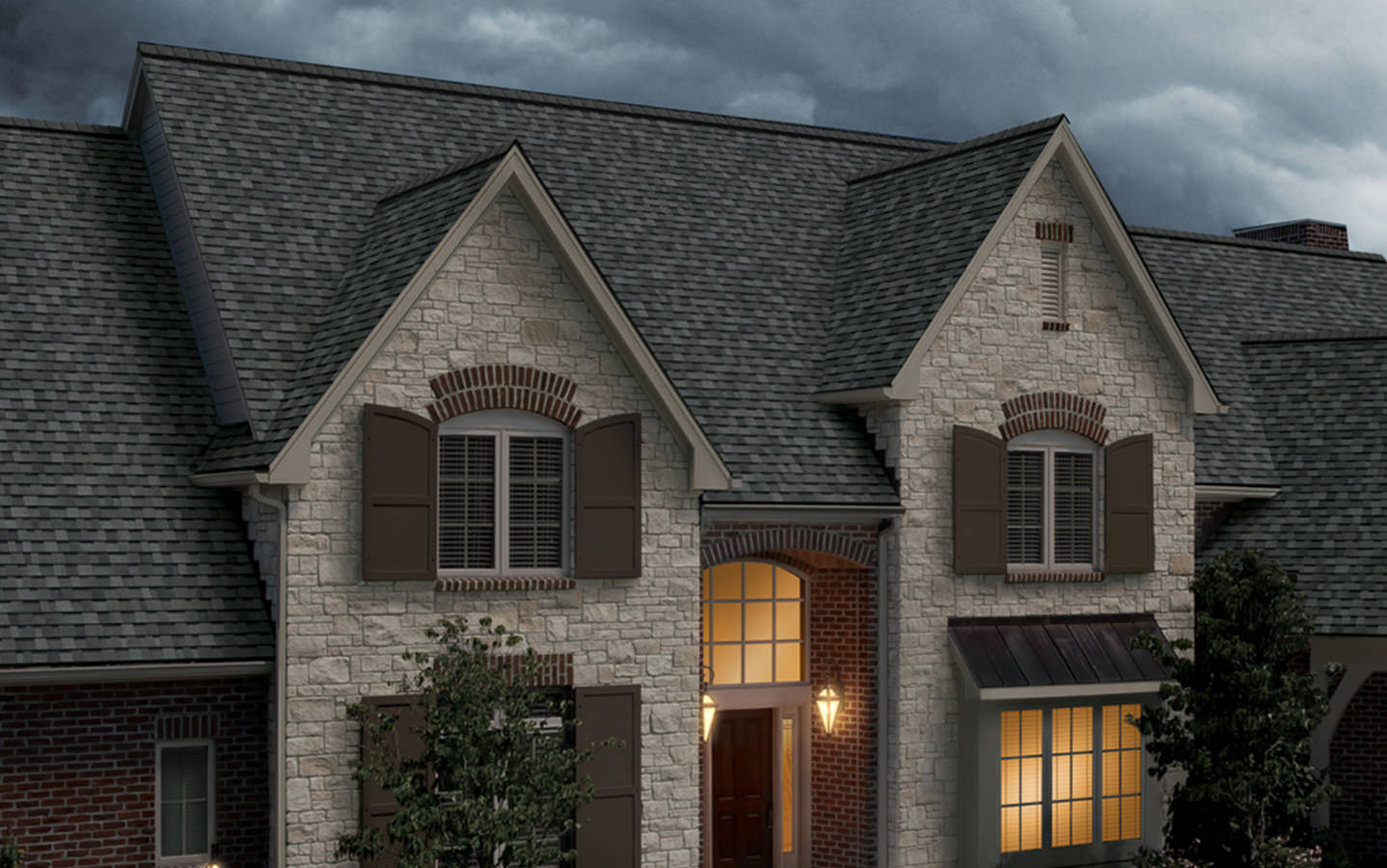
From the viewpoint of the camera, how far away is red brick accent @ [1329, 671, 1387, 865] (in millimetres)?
23125

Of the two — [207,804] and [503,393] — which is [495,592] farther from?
[207,804]

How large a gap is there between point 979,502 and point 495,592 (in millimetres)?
6375

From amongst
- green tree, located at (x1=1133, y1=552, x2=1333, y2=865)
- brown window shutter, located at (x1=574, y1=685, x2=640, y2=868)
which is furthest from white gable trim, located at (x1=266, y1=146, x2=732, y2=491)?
green tree, located at (x1=1133, y1=552, x2=1333, y2=865)

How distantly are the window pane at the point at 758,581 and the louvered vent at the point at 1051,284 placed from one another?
483 cm

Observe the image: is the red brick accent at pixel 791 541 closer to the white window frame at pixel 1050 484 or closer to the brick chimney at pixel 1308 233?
the white window frame at pixel 1050 484

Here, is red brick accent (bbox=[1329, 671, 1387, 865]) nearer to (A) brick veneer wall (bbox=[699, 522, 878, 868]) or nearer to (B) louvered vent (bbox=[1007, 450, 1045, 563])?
(B) louvered vent (bbox=[1007, 450, 1045, 563])

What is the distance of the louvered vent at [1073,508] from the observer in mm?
21750

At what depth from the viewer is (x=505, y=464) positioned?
59.4 ft

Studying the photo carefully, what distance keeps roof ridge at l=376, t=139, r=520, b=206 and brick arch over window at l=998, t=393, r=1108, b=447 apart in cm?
721

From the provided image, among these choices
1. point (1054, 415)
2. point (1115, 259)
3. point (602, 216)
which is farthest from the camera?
point (602, 216)

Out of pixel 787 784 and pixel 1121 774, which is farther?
pixel 787 784

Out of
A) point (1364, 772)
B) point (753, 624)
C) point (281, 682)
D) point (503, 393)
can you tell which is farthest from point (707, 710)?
point (1364, 772)

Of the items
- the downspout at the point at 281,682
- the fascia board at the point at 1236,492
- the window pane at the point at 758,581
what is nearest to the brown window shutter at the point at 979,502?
the window pane at the point at 758,581

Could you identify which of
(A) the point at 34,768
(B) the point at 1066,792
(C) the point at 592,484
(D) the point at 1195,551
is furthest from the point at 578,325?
(D) the point at 1195,551
